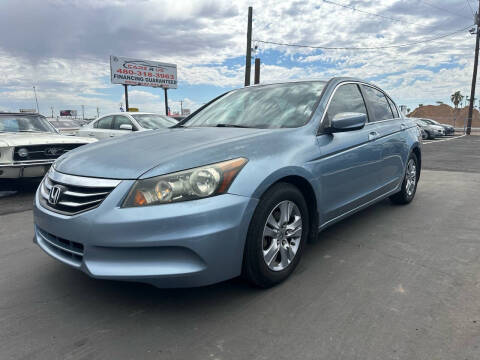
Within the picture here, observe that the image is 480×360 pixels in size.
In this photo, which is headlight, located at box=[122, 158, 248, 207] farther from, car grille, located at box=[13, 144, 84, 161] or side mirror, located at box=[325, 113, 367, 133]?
car grille, located at box=[13, 144, 84, 161]

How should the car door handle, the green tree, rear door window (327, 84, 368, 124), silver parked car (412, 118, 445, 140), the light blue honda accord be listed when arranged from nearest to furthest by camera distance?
the light blue honda accord < rear door window (327, 84, 368, 124) < the car door handle < silver parked car (412, 118, 445, 140) < the green tree

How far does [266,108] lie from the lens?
3.25m

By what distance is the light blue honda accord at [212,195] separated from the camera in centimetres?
200

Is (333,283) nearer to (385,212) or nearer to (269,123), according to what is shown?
(269,123)

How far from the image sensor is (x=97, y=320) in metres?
2.16

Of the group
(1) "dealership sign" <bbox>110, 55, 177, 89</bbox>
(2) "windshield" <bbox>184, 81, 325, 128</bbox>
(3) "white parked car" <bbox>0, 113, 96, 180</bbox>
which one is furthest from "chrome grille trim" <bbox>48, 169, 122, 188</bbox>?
(1) "dealership sign" <bbox>110, 55, 177, 89</bbox>

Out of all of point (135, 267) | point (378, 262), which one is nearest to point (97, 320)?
point (135, 267)

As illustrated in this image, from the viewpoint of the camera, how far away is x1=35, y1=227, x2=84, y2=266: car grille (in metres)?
2.14

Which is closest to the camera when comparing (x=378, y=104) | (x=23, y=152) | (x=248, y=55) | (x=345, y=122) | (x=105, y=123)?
(x=345, y=122)

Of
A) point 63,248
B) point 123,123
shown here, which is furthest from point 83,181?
point 123,123

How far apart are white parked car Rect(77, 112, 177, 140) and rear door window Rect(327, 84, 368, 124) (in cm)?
544

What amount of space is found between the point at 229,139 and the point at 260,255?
832 mm

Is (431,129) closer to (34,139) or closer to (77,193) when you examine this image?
(34,139)

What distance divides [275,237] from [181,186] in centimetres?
79
